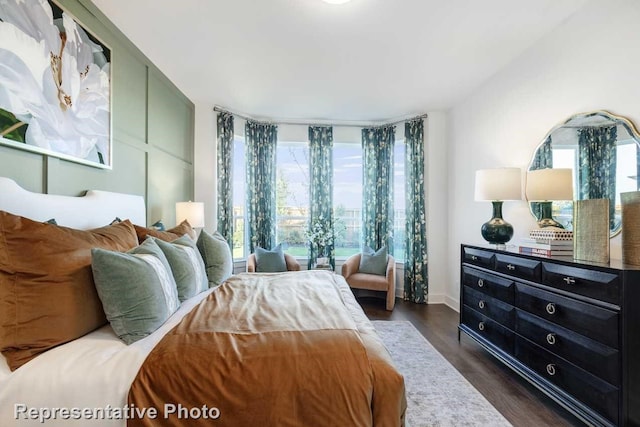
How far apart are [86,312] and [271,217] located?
11.0 ft

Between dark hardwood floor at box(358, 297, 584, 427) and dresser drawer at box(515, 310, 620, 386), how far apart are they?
406mm

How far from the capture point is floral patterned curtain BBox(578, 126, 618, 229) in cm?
198

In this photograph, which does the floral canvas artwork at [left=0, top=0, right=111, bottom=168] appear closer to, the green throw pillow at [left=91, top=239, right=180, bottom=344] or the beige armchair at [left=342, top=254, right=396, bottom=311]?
the green throw pillow at [left=91, top=239, right=180, bottom=344]

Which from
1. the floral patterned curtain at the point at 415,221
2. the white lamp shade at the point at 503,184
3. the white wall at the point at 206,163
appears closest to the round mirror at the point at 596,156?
the white lamp shade at the point at 503,184

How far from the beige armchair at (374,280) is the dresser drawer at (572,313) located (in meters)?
1.87

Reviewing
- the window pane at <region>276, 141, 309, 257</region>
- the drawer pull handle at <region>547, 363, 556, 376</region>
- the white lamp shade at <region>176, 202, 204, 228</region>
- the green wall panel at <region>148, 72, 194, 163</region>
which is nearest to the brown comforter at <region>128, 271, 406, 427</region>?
the drawer pull handle at <region>547, 363, 556, 376</region>

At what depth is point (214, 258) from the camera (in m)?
2.56

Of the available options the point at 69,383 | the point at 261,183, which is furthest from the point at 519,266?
the point at 261,183

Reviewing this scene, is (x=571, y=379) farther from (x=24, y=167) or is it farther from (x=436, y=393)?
(x=24, y=167)

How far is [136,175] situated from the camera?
2.77 metres

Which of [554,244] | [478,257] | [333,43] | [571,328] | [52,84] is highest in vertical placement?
[333,43]

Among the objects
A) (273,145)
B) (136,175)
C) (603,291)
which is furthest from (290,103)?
(603,291)

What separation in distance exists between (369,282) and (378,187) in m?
1.59

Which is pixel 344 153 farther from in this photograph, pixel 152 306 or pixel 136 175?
pixel 152 306
